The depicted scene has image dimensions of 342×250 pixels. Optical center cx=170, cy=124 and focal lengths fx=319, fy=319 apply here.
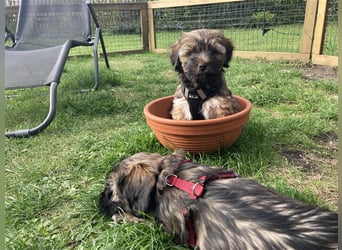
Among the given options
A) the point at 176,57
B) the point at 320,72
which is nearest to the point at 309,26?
the point at 320,72

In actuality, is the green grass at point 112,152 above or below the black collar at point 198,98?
below

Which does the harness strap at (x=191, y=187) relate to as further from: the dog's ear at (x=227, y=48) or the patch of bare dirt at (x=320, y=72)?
the patch of bare dirt at (x=320, y=72)

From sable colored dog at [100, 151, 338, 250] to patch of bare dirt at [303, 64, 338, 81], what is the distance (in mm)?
4226

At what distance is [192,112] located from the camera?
289 centimetres

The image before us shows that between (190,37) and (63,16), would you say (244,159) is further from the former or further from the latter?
(63,16)

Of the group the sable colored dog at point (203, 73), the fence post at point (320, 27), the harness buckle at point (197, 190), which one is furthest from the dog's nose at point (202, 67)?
the fence post at point (320, 27)

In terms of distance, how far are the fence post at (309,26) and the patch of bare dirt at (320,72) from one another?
1.13 ft

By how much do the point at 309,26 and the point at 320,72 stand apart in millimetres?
1019

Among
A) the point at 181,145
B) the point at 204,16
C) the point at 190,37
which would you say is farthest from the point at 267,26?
the point at 181,145

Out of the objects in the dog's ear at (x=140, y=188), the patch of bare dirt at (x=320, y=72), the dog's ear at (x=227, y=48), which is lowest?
the patch of bare dirt at (x=320, y=72)

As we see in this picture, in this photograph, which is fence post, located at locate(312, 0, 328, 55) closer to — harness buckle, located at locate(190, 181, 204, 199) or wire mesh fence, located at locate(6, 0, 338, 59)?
wire mesh fence, located at locate(6, 0, 338, 59)

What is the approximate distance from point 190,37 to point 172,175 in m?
1.53

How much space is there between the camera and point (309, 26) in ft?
20.0

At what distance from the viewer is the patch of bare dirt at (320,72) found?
540 centimetres
